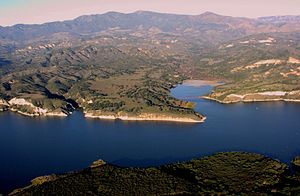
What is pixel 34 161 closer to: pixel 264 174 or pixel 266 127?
pixel 264 174

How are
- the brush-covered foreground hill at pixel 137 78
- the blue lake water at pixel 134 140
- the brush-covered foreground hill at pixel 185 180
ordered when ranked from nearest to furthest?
the brush-covered foreground hill at pixel 185 180 → the blue lake water at pixel 134 140 → the brush-covered foreground hill at pixel 137 78

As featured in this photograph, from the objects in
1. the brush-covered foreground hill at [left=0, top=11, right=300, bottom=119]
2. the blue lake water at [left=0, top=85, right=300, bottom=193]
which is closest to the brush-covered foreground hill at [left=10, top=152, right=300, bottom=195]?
the blue lake water at [left=0, top=85, right=300, bottom=193]

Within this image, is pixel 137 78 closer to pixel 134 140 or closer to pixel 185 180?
pixel 134 140

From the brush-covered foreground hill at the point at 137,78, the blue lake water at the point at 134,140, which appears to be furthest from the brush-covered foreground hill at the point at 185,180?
the brush-covered foreground hill at the point at 137,78

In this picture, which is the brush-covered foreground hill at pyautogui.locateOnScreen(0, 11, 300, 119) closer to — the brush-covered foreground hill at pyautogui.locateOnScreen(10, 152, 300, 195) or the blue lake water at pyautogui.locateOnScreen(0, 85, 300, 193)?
the blue lake water at pyautogui.locateOnScreen(0, 85, 300, 193)

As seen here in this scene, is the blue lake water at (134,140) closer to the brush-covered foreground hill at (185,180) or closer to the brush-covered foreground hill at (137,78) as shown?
the brush-covered foreground hill at (137,78)

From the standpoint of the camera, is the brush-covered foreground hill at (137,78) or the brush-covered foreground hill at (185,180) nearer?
the brush-covered foreground hill at (185,180)

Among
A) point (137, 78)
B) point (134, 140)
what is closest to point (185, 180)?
point (134, 140)
